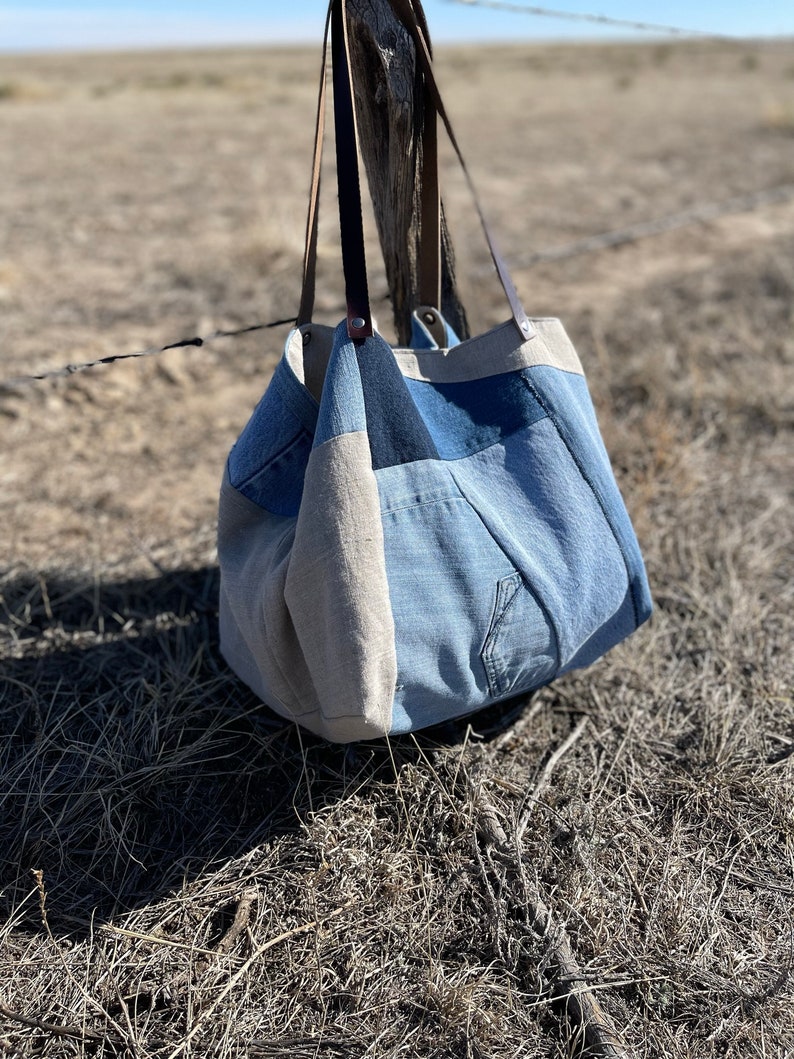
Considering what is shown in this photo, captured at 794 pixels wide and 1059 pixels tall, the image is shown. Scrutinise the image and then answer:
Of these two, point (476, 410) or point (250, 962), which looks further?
point (476, 410)

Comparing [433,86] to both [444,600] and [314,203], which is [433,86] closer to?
[314,203]

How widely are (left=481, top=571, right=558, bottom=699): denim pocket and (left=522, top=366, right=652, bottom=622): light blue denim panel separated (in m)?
0.28

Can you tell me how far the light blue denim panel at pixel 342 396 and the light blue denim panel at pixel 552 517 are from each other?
0.77 feet

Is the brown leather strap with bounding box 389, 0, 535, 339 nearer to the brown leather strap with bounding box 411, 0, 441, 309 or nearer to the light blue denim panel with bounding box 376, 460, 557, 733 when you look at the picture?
the brown leather strap with bounding box 411, 0, 441, 309

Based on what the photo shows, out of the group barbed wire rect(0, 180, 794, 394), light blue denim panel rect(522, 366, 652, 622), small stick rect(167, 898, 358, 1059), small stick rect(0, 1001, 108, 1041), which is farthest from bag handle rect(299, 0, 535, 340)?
barbed wire rect(0, 180, 794, 394)

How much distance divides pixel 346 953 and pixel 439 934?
19 centimetres

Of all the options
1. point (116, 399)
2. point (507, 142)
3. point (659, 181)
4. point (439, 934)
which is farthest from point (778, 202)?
point (439, 934)

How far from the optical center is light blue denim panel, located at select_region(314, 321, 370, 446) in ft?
4.63

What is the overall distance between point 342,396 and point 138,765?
1026 millimetres

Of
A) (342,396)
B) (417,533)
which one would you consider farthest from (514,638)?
(342,396)

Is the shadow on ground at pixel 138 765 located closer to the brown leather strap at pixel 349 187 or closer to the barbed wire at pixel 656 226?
the brown leather strap at pixel 349 187

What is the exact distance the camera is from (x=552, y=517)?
159cm

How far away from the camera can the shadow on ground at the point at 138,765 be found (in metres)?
1.64

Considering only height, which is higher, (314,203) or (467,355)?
(314,203)
